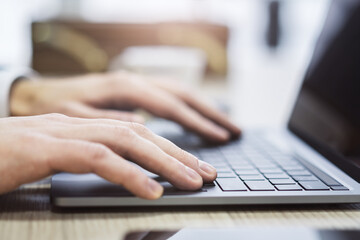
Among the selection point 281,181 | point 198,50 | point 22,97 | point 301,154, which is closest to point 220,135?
point 301,154

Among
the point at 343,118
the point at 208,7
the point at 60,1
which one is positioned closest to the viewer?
the point at 343,118

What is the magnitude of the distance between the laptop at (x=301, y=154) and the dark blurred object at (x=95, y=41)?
704 mm

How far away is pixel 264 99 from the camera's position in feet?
3.60

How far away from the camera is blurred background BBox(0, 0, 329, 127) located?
1.07 m

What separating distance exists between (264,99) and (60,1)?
1.65 metres

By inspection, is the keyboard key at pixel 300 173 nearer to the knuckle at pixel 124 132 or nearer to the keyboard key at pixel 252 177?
the keyboard key at pixel 252 177

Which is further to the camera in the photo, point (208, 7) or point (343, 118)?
point (208, 7)

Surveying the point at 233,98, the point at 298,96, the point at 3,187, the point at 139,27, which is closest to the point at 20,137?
the point at 3,187

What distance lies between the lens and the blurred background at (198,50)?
42.1 inches

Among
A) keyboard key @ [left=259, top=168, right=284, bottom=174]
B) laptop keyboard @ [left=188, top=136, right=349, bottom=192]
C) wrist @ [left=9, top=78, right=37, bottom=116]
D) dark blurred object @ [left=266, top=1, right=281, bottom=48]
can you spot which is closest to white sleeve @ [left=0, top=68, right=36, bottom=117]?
wrist @ [left=9, top=78, right=37, bottom=116]

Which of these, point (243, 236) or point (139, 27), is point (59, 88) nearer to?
point (243, 236)

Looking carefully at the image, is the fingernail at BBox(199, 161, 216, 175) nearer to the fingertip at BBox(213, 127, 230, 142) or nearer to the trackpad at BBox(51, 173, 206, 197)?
the trackpad at BBox(51, 173, 206, 197)

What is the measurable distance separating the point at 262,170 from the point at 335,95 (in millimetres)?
214

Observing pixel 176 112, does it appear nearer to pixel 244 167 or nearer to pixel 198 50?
pixel 244 167
